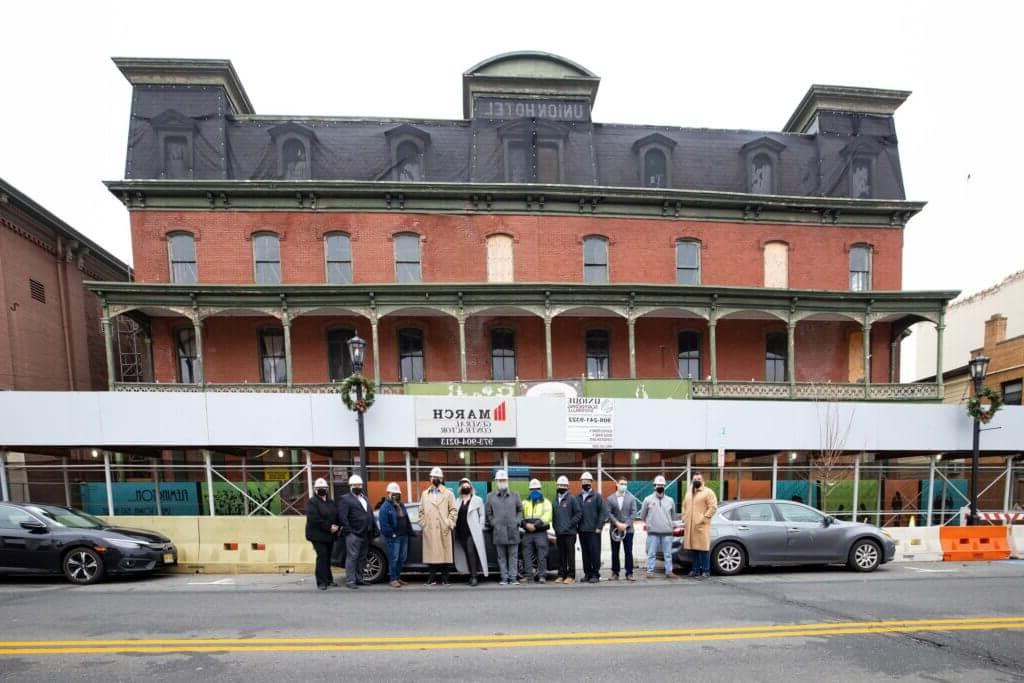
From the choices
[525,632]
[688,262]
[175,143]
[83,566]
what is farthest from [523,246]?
[525,632]

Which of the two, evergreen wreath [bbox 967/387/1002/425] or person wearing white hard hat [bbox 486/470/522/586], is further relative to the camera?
evergreen wreath [bbox 967/387/1002/425]

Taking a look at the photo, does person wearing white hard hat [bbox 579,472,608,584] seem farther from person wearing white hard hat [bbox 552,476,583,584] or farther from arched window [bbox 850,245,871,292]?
arched window [bbox 850,245,871,292]

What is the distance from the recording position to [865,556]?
28.4 ft

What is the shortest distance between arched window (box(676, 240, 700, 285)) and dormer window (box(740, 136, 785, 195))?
10.5ft

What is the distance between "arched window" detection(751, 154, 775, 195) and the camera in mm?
19406

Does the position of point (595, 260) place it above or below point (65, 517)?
above

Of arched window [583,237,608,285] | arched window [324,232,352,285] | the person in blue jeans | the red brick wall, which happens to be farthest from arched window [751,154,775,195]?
the person in blue jeans

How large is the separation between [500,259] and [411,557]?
477 inches

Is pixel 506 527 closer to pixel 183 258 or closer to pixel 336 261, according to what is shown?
pixel 336 261

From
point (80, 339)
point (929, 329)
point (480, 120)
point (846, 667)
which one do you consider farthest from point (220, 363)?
point (929, 329)

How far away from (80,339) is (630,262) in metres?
21.9

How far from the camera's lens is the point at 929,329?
3800 centimetres

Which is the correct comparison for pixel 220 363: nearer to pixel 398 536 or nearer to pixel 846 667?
pixel 398 536

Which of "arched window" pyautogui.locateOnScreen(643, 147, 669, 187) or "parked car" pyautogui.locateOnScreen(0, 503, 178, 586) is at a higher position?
"arched window" pyautogui.locateOnScreen(643, 147, 669, 187)
